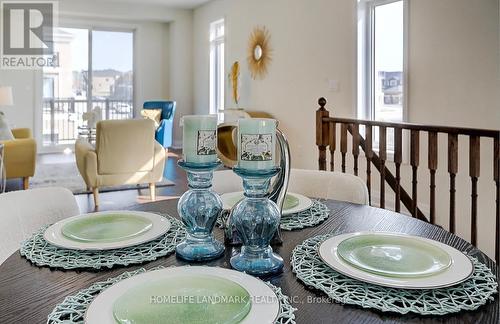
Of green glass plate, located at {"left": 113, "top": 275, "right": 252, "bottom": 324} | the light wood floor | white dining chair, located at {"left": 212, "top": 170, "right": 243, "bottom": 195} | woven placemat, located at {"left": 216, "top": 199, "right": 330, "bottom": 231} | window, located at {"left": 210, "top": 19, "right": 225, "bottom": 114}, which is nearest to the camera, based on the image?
green glass plate, located at {"left": 113, "top": 275, "right": 252, "bottom": 324}

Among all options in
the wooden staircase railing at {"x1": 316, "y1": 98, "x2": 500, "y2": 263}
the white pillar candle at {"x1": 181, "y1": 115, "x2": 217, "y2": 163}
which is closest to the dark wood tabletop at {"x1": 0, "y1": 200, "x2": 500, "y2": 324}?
the white pillar candle at {"x1": 181, "y1": 115, "x2": 217, "y2": 163}

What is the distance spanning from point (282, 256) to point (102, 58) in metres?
8.73

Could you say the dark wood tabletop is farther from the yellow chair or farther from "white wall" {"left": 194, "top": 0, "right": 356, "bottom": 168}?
the yellow chair

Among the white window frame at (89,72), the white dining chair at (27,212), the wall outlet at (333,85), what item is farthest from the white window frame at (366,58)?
the white window frame at (89,72)

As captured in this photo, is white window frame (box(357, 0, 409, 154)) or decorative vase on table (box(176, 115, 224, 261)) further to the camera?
white window frame (box(357, 0, 409, 154))

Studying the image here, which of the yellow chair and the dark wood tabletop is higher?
the yellow chair

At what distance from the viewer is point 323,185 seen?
Result: 1832 millimetres

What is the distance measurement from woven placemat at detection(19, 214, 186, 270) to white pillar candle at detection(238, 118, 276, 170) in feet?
1.05

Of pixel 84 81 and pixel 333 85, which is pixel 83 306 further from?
pixel 84 81

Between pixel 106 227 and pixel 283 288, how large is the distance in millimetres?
568

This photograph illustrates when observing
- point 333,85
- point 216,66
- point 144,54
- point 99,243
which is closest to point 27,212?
point 99,243

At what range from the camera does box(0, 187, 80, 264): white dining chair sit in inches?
49.4

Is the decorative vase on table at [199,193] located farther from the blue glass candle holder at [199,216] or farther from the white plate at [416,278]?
the white plate at [416,278]

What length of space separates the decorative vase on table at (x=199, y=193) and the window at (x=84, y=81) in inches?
306
